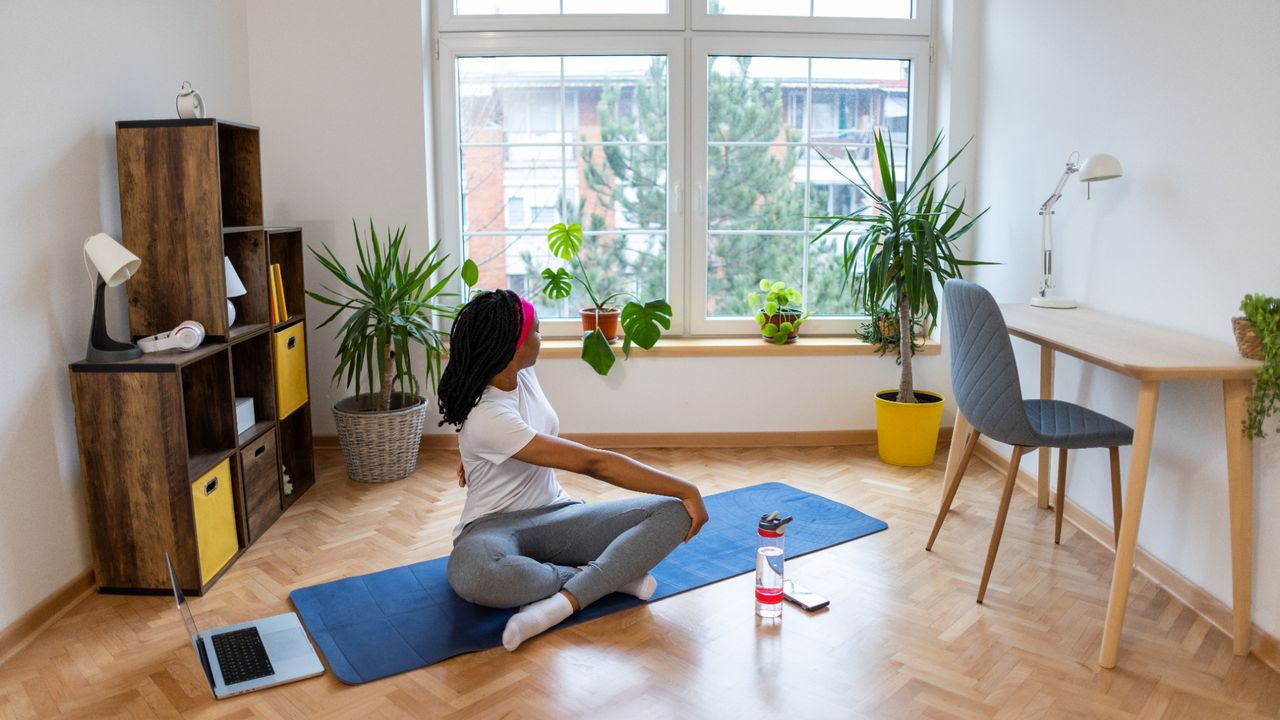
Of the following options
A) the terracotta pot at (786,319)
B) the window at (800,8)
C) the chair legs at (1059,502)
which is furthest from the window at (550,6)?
the chair legs at (1059,502)

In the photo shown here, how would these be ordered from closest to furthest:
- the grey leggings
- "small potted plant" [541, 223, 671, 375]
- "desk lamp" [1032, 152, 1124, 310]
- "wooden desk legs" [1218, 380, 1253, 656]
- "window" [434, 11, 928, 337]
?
1. "wooden desk legs" [1218, 380, 1253, 656]
2. the grey leggings
3. "desk lamp" [1032, 152, 1124, 310]
4. "small potted plant" [541, 223, 671, 375]
5. "window" [434, 11, 928, 337]

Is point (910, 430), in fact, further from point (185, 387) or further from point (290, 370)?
point (185, 387)

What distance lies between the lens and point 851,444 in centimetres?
474

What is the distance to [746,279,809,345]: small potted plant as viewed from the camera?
4.68m

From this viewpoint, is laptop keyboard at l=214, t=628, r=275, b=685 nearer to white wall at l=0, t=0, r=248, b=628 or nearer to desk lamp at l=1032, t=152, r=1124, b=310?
white wall at l=0, t=0, r=248, b=628

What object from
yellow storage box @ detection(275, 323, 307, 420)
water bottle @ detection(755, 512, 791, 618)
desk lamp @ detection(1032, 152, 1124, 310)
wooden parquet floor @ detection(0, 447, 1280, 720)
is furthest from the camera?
yellow storage box @ detection(275, 323, 307, 420)

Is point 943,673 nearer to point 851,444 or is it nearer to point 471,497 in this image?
point 471,497

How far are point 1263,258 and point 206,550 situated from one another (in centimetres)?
316

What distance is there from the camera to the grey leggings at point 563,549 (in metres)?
2.72

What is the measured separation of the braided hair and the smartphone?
1081 millimetres

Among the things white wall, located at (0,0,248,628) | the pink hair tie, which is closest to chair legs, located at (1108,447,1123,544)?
the pink hair tie

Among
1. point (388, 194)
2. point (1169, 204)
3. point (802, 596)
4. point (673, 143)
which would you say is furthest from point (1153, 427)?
point (388, 194)

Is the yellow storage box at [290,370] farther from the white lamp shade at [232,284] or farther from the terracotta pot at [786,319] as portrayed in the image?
the terracotta pot at [786,319]

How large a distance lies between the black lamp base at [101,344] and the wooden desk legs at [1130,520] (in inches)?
111
